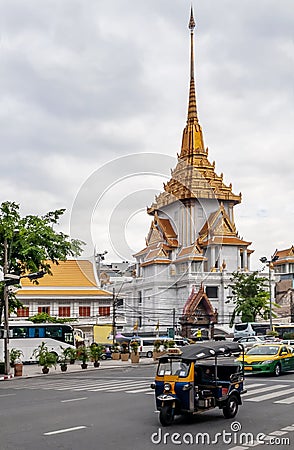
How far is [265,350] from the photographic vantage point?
27.5 meters

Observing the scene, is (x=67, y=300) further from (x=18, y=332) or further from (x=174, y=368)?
(x=174, y=368)

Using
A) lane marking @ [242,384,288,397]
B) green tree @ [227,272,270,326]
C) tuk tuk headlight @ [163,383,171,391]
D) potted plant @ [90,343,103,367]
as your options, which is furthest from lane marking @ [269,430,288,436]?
green tree @ [227,272,270,326]

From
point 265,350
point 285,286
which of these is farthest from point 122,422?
point 285,286

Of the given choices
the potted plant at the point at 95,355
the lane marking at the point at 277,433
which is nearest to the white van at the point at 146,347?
the potted plant at the point at 95,355

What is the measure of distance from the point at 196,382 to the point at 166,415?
3.59 feet

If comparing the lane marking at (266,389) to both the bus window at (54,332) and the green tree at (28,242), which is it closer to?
the green tree at (28,242)

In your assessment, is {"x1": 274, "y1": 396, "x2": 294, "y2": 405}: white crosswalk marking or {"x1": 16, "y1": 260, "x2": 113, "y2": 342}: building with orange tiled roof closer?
{"x1": 274, "y1": 396, "x2": 294, "y2": 405}: white crosswalk marking

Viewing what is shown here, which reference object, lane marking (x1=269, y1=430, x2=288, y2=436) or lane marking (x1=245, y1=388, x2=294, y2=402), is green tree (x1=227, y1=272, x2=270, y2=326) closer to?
lane marking (x1=245, y1=388, x2=294, y2=402)

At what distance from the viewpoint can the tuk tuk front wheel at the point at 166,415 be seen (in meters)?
13.2

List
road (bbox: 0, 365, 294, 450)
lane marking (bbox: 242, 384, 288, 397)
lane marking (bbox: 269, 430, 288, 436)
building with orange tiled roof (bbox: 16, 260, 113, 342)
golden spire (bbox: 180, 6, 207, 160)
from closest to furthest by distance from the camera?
1. road (bbox: 0, 365, 294, 450)
2. lane marking (bbox: 269, 430, 288, 436)
3. lane marking (bbox: 242, 384, 288, 397)
4. building with orange tiled roof (bbox: 16, 260, 113, 342)
5. golden spire (bbox: 180, 6, 207, 160)

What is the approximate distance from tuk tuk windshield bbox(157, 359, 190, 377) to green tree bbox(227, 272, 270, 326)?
58.5m

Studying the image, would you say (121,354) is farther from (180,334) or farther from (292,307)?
(292,307)

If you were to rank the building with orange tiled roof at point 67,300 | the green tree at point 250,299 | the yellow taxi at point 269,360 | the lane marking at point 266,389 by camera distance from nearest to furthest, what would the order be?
the lane marking at point 266,389 < the yellow taxi at point 269,360 < the building with orange tiled roof at point 67,300 < the green tree at point 250,299

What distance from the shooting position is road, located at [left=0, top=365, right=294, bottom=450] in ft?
37.9
